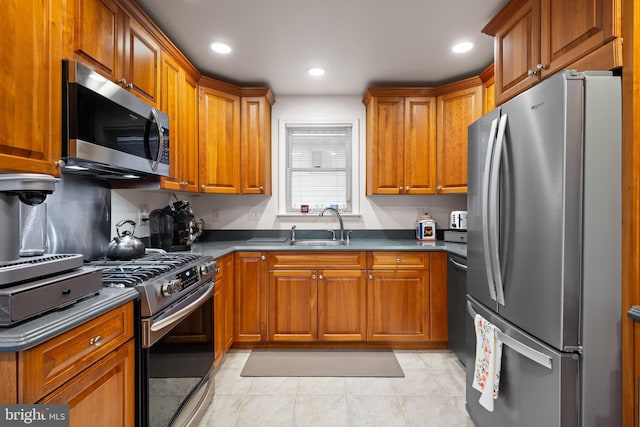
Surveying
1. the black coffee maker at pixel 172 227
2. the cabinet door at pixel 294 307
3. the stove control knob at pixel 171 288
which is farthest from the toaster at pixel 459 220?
the stove control knob at pixel 171 288

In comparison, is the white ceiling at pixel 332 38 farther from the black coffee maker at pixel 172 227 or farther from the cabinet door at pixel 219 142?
the black coffee maker at pixel 172 227

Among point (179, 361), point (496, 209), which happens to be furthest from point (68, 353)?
point (496, 209)

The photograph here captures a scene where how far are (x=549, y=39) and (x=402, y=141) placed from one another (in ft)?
5.17

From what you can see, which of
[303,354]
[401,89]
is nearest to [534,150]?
[401,89]

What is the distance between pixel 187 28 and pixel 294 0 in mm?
784

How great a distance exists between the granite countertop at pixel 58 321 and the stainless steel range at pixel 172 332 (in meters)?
0.13

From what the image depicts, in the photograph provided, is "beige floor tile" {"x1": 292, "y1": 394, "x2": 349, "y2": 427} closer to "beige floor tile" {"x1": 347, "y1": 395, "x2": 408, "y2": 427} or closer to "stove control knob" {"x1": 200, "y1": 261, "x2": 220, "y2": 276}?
"beige floor tile" {"x1": 347, "y1": 395, "x2": 408, "y2": 427}

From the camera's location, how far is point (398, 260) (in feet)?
9.04

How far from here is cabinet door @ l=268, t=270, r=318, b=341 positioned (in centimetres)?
276

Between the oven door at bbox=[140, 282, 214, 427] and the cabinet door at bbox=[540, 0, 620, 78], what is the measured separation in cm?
207

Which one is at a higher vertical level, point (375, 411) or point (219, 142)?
point (219, 142)

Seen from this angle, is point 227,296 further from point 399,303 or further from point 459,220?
point 459,220

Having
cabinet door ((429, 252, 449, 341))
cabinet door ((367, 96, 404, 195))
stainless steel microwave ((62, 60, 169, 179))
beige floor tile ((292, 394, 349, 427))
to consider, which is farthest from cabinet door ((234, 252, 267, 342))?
cabinet door ((429, 252, 449, 341))

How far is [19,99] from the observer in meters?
1.05
